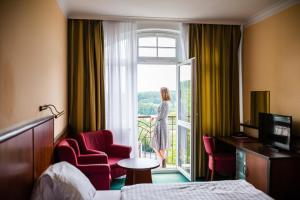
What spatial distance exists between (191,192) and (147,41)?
133 inches

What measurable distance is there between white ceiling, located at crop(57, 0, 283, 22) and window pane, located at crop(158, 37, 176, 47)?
0.58 m

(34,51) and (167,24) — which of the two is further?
(167,24)

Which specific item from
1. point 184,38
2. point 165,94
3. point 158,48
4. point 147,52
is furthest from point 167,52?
point 165,94

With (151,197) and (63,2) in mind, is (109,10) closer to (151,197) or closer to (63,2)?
(63,2)

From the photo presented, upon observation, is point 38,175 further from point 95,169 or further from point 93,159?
point 93,159

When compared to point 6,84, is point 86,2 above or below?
above

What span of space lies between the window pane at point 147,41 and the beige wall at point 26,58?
2.05m

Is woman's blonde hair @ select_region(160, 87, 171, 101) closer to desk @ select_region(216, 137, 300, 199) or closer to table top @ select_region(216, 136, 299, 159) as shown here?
table top @ select_region(216, 136, 299, 159)

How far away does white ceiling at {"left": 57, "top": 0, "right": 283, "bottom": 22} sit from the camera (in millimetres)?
3846

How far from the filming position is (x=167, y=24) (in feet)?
16.6

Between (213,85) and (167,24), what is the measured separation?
1.42 meters

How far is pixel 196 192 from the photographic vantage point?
2367 millimetres

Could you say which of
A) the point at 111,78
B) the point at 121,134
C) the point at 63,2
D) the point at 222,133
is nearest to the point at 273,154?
the point at 222,133

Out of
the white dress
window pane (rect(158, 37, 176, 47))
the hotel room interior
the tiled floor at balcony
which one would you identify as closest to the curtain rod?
the hotel room interior
